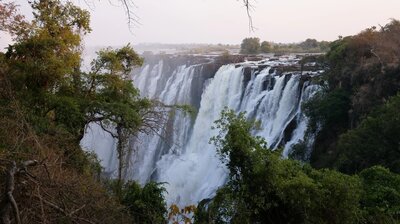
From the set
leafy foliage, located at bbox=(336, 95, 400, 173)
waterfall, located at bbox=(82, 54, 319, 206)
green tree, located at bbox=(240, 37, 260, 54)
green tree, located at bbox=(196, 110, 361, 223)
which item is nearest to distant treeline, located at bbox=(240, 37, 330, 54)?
green tree, located at bbox=(240, 37, 260, 54)

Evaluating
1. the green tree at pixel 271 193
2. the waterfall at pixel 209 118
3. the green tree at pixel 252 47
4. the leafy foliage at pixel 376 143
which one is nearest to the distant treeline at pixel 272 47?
the green tree at pixel 252 47

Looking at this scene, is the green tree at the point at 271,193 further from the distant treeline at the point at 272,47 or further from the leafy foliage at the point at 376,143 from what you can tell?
the distant treeline at the point at 272,47

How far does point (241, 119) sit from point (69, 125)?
12.7 feet

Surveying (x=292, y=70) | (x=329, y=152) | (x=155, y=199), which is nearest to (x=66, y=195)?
(x=155, y=199)

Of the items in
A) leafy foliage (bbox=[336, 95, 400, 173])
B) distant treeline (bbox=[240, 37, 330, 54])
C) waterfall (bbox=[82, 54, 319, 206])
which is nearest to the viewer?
leafy foliage (bbox=[336, 95, 400, 173])

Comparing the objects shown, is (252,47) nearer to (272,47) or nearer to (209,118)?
(272,47)

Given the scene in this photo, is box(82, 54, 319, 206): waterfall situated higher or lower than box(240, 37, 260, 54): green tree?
lower

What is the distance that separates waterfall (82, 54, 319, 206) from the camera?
18.1 meters

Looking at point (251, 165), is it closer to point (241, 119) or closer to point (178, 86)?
point (241, 119)

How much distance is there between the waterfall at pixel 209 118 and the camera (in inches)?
714

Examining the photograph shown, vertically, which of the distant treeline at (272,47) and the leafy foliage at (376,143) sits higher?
the distant treeline at (272,47)

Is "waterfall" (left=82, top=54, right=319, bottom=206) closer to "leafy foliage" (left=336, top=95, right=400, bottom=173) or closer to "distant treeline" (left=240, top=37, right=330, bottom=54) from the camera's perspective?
"leafy foliage" (left=336, top=95, right=400, bottom=173)

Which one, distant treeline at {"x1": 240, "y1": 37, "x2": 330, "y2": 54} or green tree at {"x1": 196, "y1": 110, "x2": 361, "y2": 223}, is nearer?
green tree at {"x1": 196, "y1": 110, "x2": 361, "y2": 223}

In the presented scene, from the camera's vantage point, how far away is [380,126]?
11.7m
